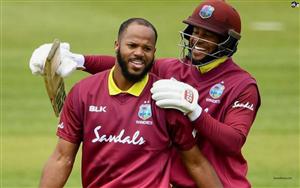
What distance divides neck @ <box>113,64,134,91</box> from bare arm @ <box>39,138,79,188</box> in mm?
552

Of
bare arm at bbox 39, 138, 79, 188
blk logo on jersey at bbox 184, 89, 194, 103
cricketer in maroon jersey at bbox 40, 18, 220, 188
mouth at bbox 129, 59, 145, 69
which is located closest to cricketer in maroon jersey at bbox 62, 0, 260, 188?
cricketer in maroon jersey at bbox 40, 18, 220, 188

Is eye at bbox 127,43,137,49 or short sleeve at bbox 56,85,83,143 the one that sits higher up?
eye at bbox 127,43,137,49

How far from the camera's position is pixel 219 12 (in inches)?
312

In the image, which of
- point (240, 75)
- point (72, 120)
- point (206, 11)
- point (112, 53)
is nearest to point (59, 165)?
point (72, 120)

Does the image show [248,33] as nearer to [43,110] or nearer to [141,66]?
[43,110]

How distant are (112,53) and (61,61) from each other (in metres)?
13.7

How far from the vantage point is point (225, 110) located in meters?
7.71

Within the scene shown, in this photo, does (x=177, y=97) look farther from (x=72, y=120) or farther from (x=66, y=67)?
(x=66, y=67)

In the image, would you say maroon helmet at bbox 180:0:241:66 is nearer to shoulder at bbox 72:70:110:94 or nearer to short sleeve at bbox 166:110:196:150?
short sleeve at bbox 166:110:196:150

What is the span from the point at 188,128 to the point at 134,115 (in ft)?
1.29

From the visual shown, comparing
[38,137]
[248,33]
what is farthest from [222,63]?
[248,33]

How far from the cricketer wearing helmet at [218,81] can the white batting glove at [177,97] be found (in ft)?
0.60

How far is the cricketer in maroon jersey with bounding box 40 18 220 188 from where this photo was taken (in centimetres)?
727

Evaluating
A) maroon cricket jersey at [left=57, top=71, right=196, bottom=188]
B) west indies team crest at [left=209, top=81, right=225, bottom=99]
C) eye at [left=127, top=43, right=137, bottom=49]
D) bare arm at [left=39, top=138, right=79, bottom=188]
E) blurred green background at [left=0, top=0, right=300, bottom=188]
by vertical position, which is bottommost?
blurred green background at [left=0, top=0, right=300, bottom=188]
